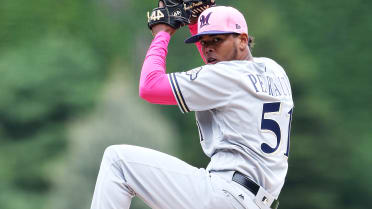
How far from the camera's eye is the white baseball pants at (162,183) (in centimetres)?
675

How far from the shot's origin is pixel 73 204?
22453 mm

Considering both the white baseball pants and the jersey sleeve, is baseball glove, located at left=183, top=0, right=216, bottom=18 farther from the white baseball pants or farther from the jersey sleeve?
the white baseball pants

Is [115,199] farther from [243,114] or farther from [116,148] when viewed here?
[243,114]

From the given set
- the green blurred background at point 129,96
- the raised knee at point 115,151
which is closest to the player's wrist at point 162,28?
the raised knee at point 115,151

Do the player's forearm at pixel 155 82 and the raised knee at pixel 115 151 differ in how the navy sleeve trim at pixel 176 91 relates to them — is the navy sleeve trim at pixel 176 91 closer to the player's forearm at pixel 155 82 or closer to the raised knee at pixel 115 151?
the player's forearm at pixel 155 82

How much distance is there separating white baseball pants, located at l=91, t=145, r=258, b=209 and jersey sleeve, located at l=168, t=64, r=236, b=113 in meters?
0.46

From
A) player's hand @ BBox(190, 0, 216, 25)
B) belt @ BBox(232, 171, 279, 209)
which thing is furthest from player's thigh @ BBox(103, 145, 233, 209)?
player's hand @ BBox(190, 0, 216, 25)

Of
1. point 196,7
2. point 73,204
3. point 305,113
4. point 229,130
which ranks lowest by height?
→ point 73,204

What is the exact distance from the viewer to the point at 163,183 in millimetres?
6793

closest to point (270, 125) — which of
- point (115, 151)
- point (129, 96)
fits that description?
point (115, 151)

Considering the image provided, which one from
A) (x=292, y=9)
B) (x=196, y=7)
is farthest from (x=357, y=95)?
(x=196, y=7)

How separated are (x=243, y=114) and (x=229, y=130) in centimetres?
15

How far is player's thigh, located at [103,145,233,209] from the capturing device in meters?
6.77

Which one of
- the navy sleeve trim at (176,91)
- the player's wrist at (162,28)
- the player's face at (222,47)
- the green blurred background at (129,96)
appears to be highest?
the player's wrist at (162,28)
